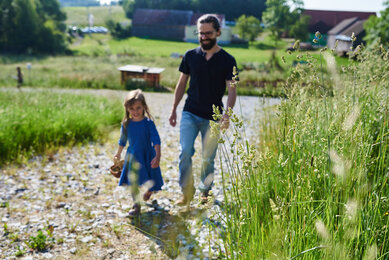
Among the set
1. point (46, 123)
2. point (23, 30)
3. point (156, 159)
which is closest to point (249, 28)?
point (23, 30)

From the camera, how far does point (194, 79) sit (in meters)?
4.55

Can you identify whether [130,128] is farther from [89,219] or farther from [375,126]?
[375,126]

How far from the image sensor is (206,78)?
449 centimetres

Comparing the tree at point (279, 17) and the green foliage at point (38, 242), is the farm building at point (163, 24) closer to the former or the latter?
the tree at point (279, 17)

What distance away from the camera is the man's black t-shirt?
14.4 ft

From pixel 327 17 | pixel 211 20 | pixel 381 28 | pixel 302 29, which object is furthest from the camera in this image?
pixel 327 17

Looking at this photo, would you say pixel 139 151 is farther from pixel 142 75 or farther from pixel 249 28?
pixel 249 28

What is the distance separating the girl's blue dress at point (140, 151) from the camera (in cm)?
446

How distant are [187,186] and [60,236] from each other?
67.7 inches

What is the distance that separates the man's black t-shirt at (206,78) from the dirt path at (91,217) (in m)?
0.43

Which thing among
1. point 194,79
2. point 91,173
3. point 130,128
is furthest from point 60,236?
point 194,79

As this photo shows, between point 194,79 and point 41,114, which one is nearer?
point 194,79

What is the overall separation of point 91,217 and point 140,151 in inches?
45.2

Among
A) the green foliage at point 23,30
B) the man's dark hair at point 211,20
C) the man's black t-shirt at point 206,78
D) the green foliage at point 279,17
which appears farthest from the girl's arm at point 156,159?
the green foliage at point 279,17
